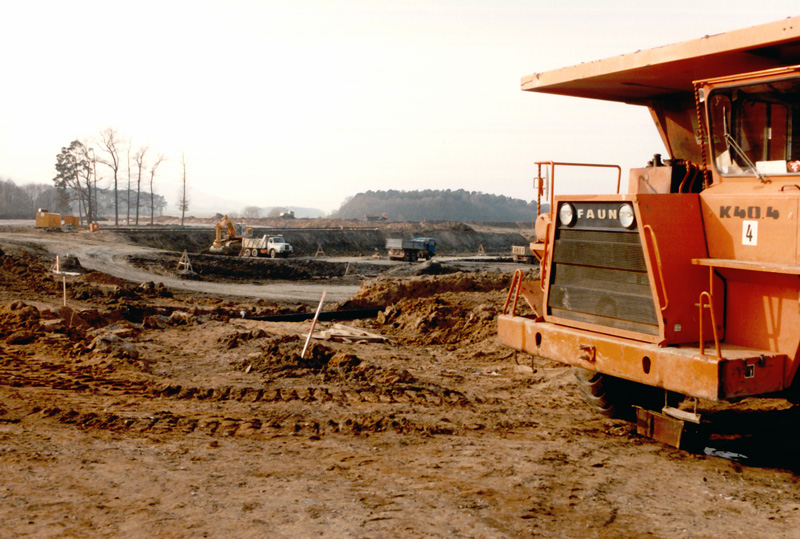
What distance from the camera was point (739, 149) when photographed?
21.0ft

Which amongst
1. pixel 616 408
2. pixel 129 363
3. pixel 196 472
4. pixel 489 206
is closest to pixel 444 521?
pixel 196 472

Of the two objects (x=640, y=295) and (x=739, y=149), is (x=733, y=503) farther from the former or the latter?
(x=739, y=149)

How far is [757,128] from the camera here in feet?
20.6

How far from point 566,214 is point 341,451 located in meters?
3.16

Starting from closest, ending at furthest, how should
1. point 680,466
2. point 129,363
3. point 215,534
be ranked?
point 215,534 < point 680,466 < point 129,363

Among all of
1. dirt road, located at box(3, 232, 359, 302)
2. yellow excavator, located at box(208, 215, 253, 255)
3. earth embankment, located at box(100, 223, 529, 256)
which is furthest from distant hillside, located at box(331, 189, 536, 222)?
dirt road, located at box(3, 232, 359, 302)

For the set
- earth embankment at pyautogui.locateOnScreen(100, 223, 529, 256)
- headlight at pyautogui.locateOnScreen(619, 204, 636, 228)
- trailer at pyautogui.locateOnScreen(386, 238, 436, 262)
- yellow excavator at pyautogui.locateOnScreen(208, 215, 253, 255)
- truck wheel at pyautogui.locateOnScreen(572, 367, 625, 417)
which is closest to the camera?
headlight at pyautogui.locateOnScreen(619, 204, 636, 228)

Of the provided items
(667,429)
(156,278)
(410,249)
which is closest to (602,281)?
(667,429)

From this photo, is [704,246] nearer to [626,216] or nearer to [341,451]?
[626,216]

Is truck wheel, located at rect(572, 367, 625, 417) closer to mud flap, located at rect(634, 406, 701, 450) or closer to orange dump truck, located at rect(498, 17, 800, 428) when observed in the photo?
mud flap, located at rect(634, 406, 701, 450)

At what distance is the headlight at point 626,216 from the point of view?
20.7 ft

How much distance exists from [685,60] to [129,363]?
8632 millimetres

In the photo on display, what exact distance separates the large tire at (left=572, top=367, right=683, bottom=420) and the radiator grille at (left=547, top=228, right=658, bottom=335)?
100cm

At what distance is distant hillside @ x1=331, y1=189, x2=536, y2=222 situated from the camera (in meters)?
155
